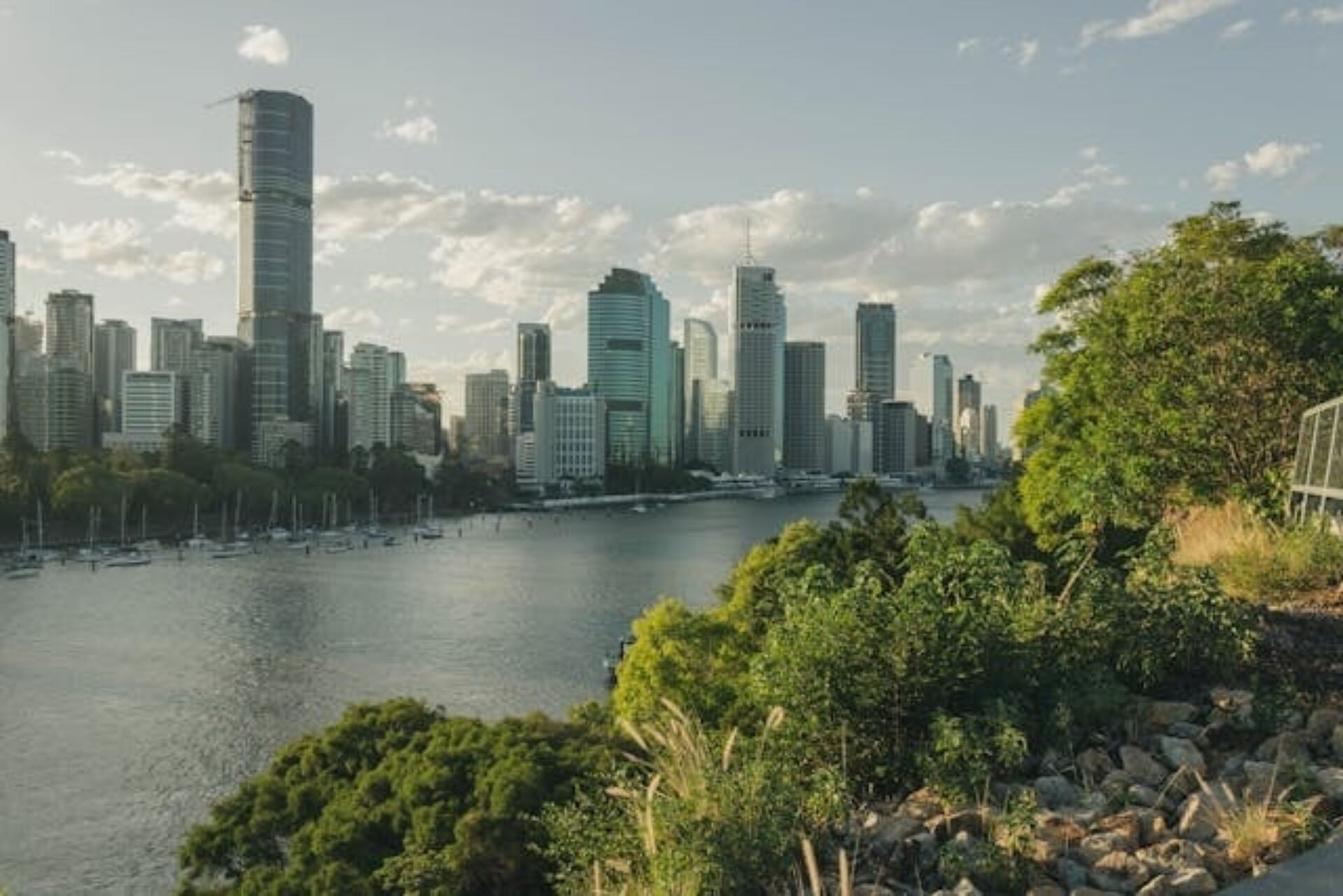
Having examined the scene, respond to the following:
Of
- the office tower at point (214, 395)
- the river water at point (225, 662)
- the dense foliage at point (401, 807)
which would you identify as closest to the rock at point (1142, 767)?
the dense foliage at point (401, 807)

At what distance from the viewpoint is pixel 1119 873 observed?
5.01 m

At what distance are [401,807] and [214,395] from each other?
185628 mm

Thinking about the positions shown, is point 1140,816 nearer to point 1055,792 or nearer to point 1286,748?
point 1055,792

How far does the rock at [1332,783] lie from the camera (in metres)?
5.56

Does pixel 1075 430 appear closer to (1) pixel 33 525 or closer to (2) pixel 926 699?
(2) pixel 926 699

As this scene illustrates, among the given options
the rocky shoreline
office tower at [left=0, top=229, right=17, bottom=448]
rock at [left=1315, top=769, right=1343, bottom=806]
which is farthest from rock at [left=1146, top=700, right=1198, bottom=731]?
office tower at [left=0, top=229, right=17, bottom=448]

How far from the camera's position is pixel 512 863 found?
10.4 m

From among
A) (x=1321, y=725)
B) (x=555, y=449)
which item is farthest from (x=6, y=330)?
(x=1321, y=725)

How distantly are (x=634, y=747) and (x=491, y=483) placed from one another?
5457 inches

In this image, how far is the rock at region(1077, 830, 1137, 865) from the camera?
5.17m

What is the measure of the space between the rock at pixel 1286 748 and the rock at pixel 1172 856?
125 cm

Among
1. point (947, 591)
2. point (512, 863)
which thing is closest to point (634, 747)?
point (512, 863)

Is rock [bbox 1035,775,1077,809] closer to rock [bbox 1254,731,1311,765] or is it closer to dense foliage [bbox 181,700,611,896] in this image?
rock [bbox 1254,731,1311,765]

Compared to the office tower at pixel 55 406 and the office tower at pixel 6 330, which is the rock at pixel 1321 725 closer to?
the office tower at pixel 6 330
